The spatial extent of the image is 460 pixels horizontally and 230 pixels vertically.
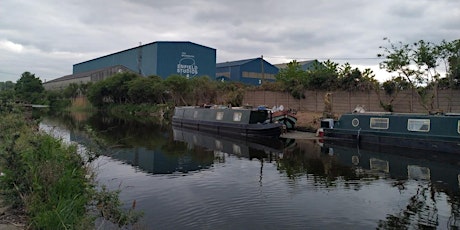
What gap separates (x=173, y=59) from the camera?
46688 mm

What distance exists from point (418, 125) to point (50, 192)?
13.9m

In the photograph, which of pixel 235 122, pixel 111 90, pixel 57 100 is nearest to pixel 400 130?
pixel 235 122

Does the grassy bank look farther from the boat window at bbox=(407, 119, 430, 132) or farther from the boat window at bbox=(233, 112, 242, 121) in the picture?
the boat window at bbox=(233, 112, 242, 121)

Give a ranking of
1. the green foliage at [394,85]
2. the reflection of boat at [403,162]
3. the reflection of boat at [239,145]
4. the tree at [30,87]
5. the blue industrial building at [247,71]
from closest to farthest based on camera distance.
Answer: the reflection of boat at [403,162] → the reflection of boat at [239,145] → the green foliage at [394,85] → the tree at [30,87] → the blue industrial building at [247,71]

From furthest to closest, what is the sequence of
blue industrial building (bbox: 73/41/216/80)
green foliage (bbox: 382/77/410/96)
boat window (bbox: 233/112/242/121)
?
1. blue industrial building (bbox: 73/41/216/80)
2. green foliage (bbox: 382/77/410/96)
3. boat window (bbox: 233/112/242/121)

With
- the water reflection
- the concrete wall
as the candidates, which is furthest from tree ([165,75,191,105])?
the water reflection

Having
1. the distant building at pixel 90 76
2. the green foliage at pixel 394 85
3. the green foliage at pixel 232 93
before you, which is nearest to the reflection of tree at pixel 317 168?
the green foliage at pixel 394 85

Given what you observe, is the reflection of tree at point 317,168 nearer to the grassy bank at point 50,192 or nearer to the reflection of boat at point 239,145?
the reflection of boat at point 239,145

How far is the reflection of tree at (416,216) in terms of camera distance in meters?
6.32

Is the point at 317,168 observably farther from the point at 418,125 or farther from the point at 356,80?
the point at 356,80

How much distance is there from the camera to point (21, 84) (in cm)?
5184

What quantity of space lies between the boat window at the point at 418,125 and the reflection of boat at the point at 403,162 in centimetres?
91

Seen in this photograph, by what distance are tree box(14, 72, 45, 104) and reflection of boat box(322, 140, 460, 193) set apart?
45.4 metres

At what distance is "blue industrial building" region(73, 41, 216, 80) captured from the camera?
46281 millimetres
